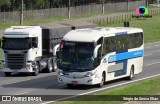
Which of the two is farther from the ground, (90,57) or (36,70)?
(90,57)

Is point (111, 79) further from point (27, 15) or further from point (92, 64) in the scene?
point (27, 15)

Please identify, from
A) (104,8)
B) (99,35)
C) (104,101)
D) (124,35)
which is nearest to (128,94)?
(104,101)

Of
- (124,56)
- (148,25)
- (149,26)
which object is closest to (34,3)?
(148,25)

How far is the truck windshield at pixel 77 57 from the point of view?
3022cm

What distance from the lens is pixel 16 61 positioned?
3750 centimetres

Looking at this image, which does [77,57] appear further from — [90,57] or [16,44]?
[16,44]

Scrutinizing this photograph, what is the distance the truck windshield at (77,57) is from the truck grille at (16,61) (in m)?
7.31

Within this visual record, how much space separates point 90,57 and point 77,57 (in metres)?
0.64

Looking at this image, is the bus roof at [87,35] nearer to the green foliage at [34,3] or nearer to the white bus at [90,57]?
the white bus at [90,57]

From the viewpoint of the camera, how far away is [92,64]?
30.3 meters

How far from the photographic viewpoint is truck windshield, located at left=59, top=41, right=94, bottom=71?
30219 mm

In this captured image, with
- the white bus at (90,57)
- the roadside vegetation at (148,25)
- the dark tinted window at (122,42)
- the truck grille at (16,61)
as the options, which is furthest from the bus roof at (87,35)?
the roadside vegetation at (148,25)

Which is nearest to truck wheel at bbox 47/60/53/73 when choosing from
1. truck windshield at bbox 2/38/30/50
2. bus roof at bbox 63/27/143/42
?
truck windshield at bbox 2/38/30/50

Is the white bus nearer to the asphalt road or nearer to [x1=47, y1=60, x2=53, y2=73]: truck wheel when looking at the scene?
the asphalt road
